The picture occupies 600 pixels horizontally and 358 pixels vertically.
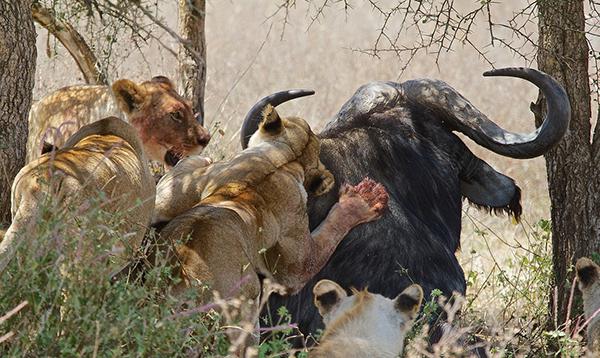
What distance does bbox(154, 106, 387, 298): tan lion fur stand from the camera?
5629mm

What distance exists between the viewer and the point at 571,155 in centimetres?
778

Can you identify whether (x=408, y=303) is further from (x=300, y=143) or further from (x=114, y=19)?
(x=114, y=19)

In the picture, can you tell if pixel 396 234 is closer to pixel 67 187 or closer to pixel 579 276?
pixel 579 276

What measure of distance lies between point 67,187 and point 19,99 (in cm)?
118

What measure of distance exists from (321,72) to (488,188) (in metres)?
10.8

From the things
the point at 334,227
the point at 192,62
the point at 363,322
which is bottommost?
the point at 363,322

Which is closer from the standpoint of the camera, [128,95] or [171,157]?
[128,95]

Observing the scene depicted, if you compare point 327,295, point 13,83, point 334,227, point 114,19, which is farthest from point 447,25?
point 327,295

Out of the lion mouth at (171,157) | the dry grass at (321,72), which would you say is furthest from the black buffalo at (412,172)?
the dry grass at (321,72)

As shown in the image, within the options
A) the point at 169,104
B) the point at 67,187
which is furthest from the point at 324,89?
the point at 67,187

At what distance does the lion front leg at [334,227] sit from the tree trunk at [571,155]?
1373mm

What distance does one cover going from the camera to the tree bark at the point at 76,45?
8.58 meters

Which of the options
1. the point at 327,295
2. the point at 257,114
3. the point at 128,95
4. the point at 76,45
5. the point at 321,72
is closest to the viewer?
the point at 327,295

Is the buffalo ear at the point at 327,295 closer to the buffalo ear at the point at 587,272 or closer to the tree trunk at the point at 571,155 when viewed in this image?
the buffalo ear at the point at 587,272
